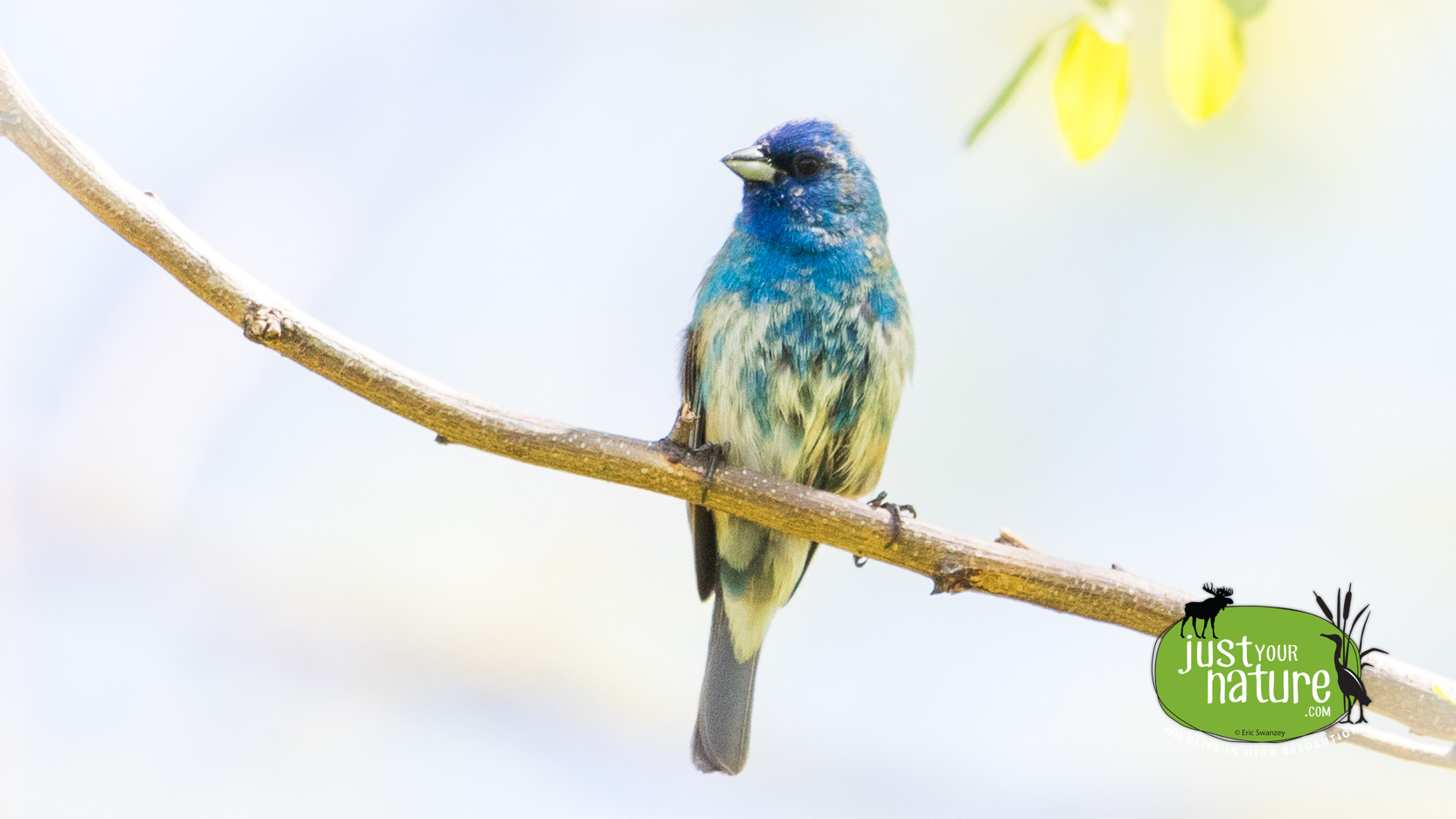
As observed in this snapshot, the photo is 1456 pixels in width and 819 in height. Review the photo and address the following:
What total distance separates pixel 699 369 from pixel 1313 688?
6.81 ft

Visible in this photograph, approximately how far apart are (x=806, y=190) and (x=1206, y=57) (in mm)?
2420

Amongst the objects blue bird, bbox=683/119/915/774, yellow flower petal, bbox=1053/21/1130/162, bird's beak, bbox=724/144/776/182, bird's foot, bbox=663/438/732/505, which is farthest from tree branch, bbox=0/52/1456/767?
yellow flower petal, bbox=1053/21/1130/162

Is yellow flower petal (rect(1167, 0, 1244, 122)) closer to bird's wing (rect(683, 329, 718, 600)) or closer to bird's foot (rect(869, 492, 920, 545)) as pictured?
bird's foot (rect(869, 492, 920, 545))

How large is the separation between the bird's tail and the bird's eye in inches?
61.9

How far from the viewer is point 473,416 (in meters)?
2.76

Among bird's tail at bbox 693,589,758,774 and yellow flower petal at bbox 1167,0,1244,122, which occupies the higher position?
yellow flower petal at bbox 1167,0,1244,122

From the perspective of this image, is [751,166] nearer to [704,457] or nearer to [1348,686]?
[704,457]

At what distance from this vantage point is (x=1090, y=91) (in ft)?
5.15

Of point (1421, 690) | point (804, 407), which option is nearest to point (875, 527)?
point (804, 407)

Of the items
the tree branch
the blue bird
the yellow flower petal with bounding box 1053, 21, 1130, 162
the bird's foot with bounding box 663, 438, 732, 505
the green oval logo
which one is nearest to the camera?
the yellow flower petal with bounding box 1053, 21, 1130, 162

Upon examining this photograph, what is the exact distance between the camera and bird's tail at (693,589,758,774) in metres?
3.87

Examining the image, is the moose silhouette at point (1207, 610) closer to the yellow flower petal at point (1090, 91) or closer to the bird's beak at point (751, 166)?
the yellow flower petal at point (1090, 91)

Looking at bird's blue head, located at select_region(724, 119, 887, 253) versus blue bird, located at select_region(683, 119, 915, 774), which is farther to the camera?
bird's blue head, located at select_region(724, 119, 887, 253)

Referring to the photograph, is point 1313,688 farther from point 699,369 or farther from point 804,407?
point 699,369
